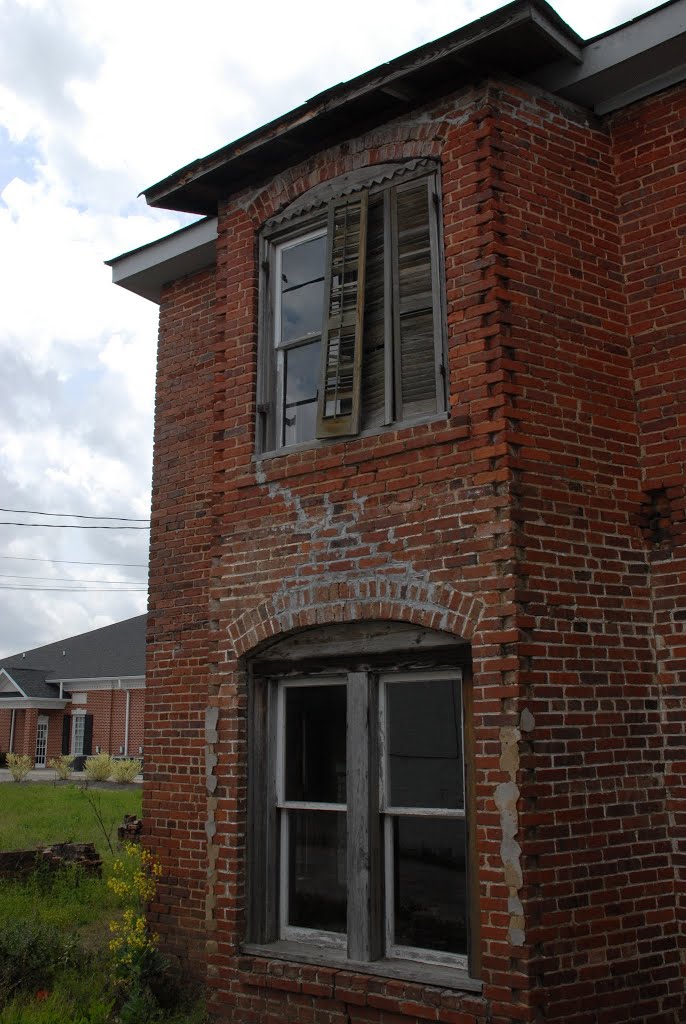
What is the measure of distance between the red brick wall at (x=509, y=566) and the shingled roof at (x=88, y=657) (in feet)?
113

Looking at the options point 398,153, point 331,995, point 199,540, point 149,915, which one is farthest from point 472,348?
point 149,915

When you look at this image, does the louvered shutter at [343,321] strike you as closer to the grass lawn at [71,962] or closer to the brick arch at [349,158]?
the brick arch at [349,158]

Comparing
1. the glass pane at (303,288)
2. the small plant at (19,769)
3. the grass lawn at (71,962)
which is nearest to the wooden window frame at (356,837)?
the grass lawn at (71,962)

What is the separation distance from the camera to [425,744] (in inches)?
225

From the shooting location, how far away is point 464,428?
5.58 metres

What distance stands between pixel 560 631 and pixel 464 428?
139 cm

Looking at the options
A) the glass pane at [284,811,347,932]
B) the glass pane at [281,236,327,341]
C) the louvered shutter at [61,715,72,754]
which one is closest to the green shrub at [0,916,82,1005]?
the glass pane at [284,811,347,932]

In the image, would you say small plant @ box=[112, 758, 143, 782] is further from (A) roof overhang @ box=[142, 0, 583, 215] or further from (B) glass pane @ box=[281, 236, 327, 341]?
(B) glass pane @ box=[281, 236, 327, 341]

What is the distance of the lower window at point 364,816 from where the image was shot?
Answer: 554cm

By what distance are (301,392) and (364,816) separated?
315cm

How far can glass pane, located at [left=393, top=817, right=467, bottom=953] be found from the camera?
5422 millimetres

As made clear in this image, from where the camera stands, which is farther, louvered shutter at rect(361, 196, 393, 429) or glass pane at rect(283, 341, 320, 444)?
glass pane at rect(283, 341, 320, 444)

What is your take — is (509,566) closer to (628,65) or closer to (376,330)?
(376,330)

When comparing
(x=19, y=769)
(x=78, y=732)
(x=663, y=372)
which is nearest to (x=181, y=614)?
(x=663, y=372)
